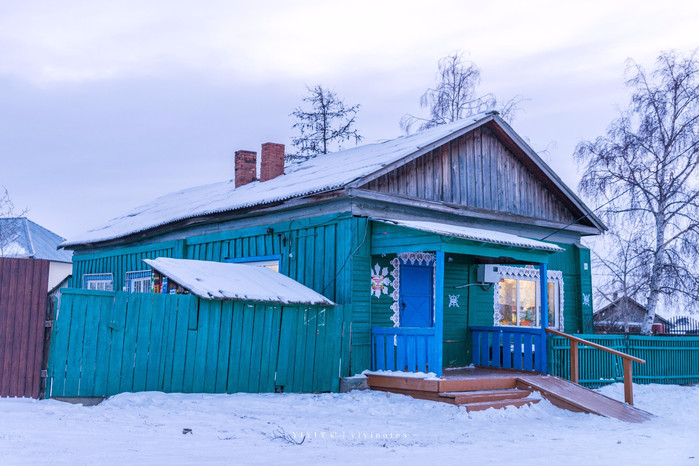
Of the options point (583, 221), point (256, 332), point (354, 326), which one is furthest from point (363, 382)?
point (583, 221)

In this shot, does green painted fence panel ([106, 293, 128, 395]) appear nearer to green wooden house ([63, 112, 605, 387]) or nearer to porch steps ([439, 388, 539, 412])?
green wooden house ([63, 112, 605, 387])

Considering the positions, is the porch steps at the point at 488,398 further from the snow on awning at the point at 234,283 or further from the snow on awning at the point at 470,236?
the snow on awning at the point at 234,283

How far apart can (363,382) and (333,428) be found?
3.58 meters

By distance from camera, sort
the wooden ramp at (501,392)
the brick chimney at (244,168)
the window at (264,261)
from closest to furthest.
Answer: the wooden ramp at (501,392)
the window at (264,261)
the brick chimney at (244,168)

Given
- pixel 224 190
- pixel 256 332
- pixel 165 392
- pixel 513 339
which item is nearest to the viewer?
pixel 165 392

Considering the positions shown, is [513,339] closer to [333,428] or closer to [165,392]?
[333,428]

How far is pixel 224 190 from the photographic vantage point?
20656 millimetres

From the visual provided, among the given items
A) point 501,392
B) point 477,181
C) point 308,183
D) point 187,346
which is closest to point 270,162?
point 308,183

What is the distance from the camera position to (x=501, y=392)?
12211 mm

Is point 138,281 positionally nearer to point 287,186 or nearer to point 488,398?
point 287,186

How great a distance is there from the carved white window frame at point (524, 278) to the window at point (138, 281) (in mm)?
8940

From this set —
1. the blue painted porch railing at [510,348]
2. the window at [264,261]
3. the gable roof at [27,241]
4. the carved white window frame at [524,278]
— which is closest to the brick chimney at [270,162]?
the window at [264,261]

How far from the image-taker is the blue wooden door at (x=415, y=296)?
1451cm

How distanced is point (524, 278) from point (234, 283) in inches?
302
